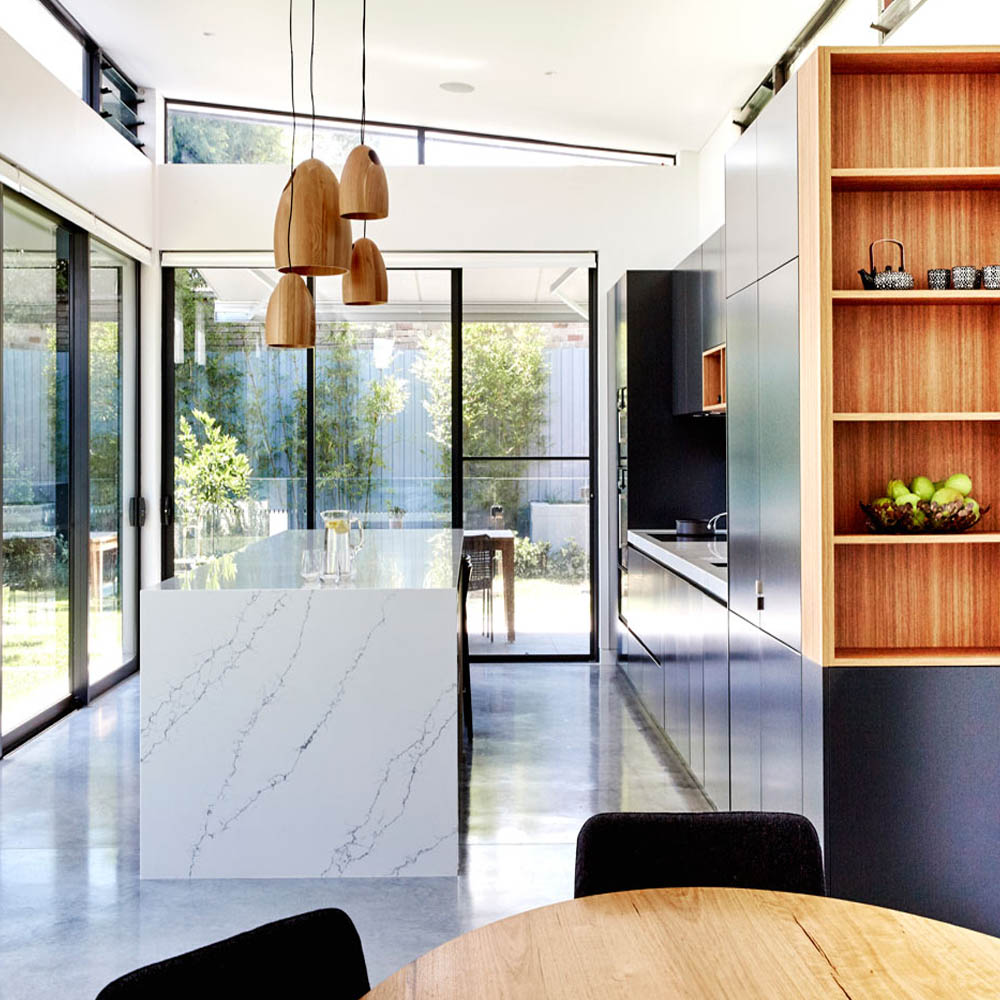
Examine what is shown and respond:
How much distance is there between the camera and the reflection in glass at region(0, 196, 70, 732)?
4754 millimetres

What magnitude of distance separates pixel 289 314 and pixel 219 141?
403 centimetres

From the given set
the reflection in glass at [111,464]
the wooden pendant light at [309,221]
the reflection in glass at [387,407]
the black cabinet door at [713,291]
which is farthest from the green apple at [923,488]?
the reflection in glass at [111,464]

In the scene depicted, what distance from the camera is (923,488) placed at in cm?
267

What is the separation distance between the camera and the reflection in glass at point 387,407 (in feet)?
22.6

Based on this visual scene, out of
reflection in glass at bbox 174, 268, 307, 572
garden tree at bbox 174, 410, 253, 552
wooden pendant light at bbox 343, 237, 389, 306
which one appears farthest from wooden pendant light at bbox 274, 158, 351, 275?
garden tree at bbox 174, 410, 253, 552

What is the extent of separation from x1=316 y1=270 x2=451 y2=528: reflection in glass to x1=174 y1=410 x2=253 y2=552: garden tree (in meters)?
0.55

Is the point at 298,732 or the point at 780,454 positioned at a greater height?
the point at 780,454

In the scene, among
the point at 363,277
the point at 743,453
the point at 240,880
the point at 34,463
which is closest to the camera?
the point at 240,880

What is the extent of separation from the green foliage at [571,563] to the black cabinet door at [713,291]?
201 cm

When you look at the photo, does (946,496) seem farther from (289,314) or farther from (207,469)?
(207,469)

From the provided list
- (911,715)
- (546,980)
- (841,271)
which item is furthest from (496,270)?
→ (546,980)

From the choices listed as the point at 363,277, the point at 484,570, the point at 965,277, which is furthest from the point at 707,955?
the point at 484,570

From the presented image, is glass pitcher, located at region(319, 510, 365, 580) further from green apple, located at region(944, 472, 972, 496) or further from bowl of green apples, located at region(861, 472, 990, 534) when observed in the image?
green apple, located at region(944, 472, 972, 496)

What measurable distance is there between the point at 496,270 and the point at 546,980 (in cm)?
597
